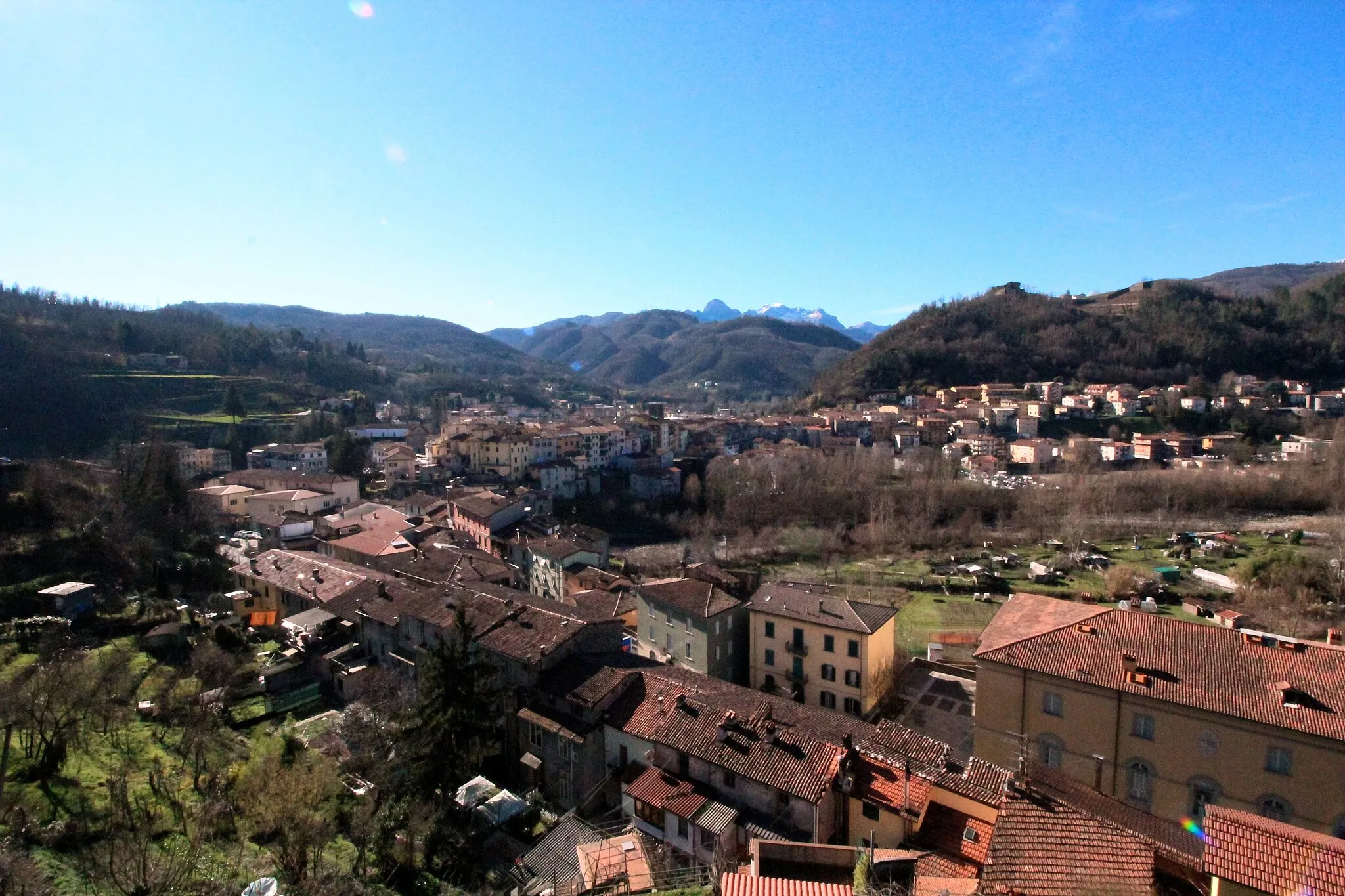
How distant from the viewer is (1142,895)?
19.4 ft

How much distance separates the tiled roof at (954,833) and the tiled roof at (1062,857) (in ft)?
3.27

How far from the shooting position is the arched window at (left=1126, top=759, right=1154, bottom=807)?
Result: 1193cm

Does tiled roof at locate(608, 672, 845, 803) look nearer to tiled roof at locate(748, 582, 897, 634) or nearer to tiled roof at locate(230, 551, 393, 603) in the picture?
tiled roof at locate(748, 582, 897, 634)

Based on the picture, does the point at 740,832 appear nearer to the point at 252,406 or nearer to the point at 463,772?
the point at 463,772

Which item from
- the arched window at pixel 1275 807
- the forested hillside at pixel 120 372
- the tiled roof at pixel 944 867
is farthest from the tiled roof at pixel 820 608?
the forested hillside at pixel 120 372

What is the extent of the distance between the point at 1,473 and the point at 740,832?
30.2m

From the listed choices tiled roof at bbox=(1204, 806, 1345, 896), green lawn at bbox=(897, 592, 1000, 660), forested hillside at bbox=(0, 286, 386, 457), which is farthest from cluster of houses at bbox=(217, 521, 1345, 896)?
forested hillside at bbox=(0, 286, 386, 457)

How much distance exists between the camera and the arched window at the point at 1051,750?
12.7 meters

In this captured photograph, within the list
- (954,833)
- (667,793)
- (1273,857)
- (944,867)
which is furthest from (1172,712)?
(667,793)

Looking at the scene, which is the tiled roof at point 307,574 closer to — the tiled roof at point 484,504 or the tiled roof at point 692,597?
the tiled roof at point 692,597

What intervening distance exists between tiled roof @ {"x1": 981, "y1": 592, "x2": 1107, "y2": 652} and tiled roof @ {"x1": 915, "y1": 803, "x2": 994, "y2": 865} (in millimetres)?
4812

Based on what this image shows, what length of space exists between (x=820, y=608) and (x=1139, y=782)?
7.53 metres

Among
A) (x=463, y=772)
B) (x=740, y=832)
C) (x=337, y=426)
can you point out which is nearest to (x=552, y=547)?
(x=463, y=772)

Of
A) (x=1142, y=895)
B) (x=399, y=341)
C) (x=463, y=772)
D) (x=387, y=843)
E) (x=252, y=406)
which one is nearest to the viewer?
(x=1142, y=895)
